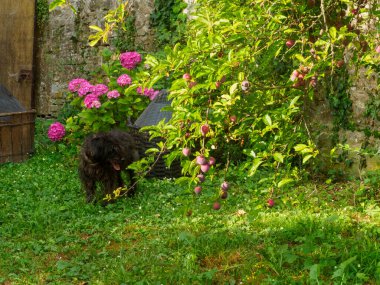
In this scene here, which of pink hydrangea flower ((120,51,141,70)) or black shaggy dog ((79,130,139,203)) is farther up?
pink hydrangea flower ((120,51,141,70))

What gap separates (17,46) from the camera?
9969mm

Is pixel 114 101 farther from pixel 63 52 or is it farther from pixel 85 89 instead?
pixel 63 52

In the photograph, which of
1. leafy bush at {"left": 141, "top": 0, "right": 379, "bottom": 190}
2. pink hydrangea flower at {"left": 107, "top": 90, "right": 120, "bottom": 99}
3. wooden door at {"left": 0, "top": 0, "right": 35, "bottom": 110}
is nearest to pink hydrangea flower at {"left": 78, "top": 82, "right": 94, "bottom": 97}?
pink hydrangea flower at {"left": 107, "top": 90, "right": 120, "bottom": 99}

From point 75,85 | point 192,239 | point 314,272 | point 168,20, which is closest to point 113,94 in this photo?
point 75,85

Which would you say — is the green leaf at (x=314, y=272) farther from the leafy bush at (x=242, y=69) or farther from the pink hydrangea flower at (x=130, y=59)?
the pink hydrangea flower at (x=130, y=59)

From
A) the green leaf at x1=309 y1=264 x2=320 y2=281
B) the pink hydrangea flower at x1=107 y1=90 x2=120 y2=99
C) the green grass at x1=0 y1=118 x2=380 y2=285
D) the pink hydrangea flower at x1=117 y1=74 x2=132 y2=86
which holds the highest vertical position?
the pink hydrangea flower at x1=117 y1=74 x2=132 y2=86

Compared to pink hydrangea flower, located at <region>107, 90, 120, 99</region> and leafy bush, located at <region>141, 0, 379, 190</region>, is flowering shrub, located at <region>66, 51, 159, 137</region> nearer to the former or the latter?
pink hydrangea flower, located at <region>107, 90, 120, 99</region>

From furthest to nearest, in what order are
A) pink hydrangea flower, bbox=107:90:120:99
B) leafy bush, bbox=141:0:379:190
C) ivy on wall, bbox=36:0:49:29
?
ivy on wall, bbox=36:0:49:29
pink hydrangea flower, bbox=107:90:120:99
leafy bush, bbox=141:0:379:190

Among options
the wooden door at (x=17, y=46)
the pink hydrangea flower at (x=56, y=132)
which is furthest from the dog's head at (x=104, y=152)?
the wooden door at (x=17, y=46)

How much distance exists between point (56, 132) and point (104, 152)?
3.18m

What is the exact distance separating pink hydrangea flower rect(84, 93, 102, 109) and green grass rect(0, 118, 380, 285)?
1.71 metres

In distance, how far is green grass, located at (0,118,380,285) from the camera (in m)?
3.95

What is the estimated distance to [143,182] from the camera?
674 centimetres

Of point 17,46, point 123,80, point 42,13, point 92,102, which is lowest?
point 92,102
